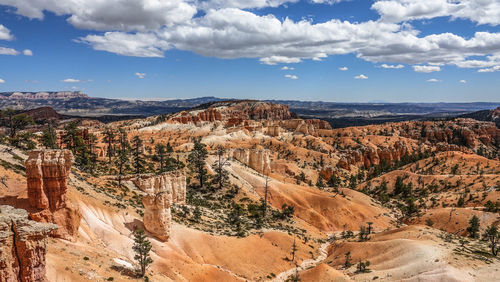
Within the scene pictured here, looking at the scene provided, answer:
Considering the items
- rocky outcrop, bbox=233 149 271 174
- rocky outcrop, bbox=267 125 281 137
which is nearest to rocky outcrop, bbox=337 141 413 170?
rocky outcrop, bbox=267 125 281 137

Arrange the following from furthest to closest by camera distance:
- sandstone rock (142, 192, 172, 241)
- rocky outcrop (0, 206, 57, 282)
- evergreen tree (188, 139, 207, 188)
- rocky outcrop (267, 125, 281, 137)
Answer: rocky outcrop (267, 125, 281, 137) → evergreen tree (188, 139, 207, 188) → sandstone rock (142, 192, 172, 241) → rocky outcrop (0, 206, 57, 282)

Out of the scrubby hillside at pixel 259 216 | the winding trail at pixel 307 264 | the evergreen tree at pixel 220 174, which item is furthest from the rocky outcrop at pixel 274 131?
the winding trail at pixel 307 264

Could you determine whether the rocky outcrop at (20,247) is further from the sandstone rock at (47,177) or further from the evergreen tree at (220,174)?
the evergreen tree at (220,174)

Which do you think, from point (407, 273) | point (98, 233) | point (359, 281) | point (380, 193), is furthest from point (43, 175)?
point (380, 193)

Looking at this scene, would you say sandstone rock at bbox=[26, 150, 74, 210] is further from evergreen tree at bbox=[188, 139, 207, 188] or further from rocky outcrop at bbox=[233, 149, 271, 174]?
rocky outcrop at bbox=[233, 149, 271, 174]

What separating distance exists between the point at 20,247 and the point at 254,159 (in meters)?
75.4

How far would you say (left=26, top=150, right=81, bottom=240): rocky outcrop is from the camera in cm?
2545

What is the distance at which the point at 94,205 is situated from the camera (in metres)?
34.3

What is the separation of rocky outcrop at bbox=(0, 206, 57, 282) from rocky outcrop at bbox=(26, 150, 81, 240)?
25.5 feet

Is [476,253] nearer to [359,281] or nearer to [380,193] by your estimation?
[359,281]

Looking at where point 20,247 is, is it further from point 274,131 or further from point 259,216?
point 274,131

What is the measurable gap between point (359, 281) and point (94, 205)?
Answer: 32081 millimetres

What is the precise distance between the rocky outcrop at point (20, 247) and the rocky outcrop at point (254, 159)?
7241 cm

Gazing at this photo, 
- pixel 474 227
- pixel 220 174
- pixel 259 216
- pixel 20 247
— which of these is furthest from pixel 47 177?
pixel 474 227
